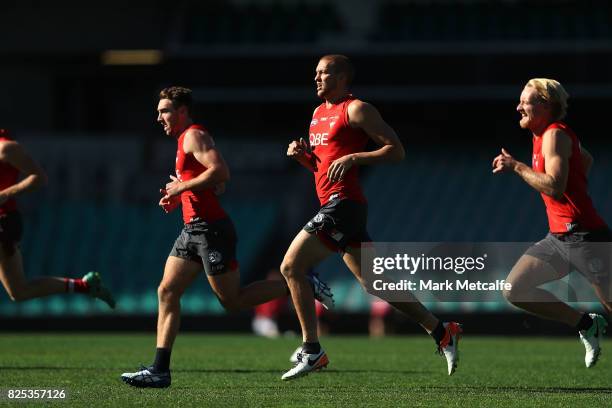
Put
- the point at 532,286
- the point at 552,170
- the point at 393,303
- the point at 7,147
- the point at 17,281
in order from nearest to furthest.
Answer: the point at 552,170 < the point at 532,286 < the point at 393,303 < the point at 7,147 < the point at 17,281

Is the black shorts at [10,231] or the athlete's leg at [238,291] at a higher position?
the black shorts at [10,231]

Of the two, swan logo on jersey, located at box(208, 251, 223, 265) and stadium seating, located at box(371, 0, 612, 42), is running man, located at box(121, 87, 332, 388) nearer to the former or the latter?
swan logo on jersey, located at box(208, 251, 223, 265)

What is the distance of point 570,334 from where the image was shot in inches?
920

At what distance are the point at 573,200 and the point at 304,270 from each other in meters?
2.05

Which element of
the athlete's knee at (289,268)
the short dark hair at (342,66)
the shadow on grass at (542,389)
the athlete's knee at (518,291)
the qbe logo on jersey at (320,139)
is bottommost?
the shadow on grass at (542,389)

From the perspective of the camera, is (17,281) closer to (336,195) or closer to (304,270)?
(304,270)

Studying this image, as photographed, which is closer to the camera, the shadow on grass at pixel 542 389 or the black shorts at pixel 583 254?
the black shorts at pixel 583 254

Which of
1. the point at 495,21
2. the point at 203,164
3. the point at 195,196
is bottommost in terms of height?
the point at 195,196

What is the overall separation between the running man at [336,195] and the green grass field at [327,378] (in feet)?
1.42

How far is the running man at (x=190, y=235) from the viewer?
8.96 meters

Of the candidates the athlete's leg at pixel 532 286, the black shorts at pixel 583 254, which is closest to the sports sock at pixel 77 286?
the athlete's leg at pixel 532 286

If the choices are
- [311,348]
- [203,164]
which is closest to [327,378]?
[311,348]

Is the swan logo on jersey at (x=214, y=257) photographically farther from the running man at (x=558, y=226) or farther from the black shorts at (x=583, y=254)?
the black shorts at (x=583, y=254)

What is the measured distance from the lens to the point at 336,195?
9.17m
